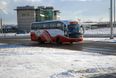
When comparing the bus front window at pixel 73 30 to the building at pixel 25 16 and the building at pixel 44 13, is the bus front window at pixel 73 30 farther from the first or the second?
the building at pixel 25 16

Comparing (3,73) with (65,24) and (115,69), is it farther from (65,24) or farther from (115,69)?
(65,24)

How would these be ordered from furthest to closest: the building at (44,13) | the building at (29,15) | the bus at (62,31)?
the building at (44,13), the building at (29,15), the bus at (62,31)

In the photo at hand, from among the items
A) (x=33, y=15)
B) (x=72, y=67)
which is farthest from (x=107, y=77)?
(x=33, y=15)

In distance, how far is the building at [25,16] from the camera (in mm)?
149500

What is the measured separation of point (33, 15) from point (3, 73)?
446 feet

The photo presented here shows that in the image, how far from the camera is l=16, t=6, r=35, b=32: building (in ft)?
490

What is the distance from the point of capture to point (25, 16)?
151 m

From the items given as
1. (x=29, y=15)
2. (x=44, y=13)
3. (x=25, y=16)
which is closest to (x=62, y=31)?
(x=25, y=16)

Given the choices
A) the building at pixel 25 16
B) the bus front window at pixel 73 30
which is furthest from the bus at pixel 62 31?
the building at pixel 25 16

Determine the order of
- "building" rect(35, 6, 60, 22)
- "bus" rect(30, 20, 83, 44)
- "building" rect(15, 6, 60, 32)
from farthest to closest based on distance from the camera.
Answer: "building" rect(35, 6, 60, 22)
"building" rect(15, 6, 60, 32)
"bus" rect(30, 20, 83, 44)

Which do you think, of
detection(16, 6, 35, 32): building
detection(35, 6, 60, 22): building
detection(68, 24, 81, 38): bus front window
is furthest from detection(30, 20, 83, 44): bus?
detection(16, 6, 35, 32): building

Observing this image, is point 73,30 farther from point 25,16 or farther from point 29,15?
point 29,15

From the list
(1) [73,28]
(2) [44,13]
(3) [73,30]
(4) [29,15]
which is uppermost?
(2) [44,13]

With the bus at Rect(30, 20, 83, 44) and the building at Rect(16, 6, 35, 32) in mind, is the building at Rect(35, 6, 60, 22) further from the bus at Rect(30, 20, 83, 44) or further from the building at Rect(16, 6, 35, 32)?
the bus at Rect(30, 20, 83, 44)
